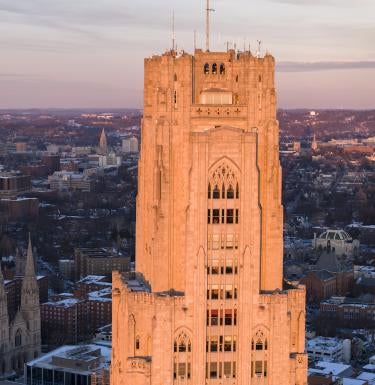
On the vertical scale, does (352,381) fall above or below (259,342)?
below

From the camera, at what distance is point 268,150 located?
32.2m

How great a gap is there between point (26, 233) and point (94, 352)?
307 feet

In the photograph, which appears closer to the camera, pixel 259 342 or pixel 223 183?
pixel 223 183

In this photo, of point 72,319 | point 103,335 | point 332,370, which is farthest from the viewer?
point 72,319

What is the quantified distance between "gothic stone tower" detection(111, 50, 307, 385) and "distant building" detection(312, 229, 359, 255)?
11193 cm

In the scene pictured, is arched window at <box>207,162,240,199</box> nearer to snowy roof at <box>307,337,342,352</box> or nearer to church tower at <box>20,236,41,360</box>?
snowy roof at <box>307,337,342,352</box>

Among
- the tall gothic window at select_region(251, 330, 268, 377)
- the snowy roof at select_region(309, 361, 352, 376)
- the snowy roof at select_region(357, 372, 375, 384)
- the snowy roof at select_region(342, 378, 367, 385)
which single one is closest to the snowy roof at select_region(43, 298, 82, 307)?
the snowy roof at select_region(309, 361, 352, 376)

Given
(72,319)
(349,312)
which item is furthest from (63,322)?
(349,312)

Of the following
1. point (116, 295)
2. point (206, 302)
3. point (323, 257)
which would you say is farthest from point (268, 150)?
point (323, 257)

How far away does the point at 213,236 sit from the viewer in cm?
3197

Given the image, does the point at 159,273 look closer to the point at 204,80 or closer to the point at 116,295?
the point at 116,295

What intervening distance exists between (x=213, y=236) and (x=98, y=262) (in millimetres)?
102193

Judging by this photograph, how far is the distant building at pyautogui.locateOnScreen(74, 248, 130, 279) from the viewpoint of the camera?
131000 mm

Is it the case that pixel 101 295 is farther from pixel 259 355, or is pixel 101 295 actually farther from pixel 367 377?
pixel 259 355
